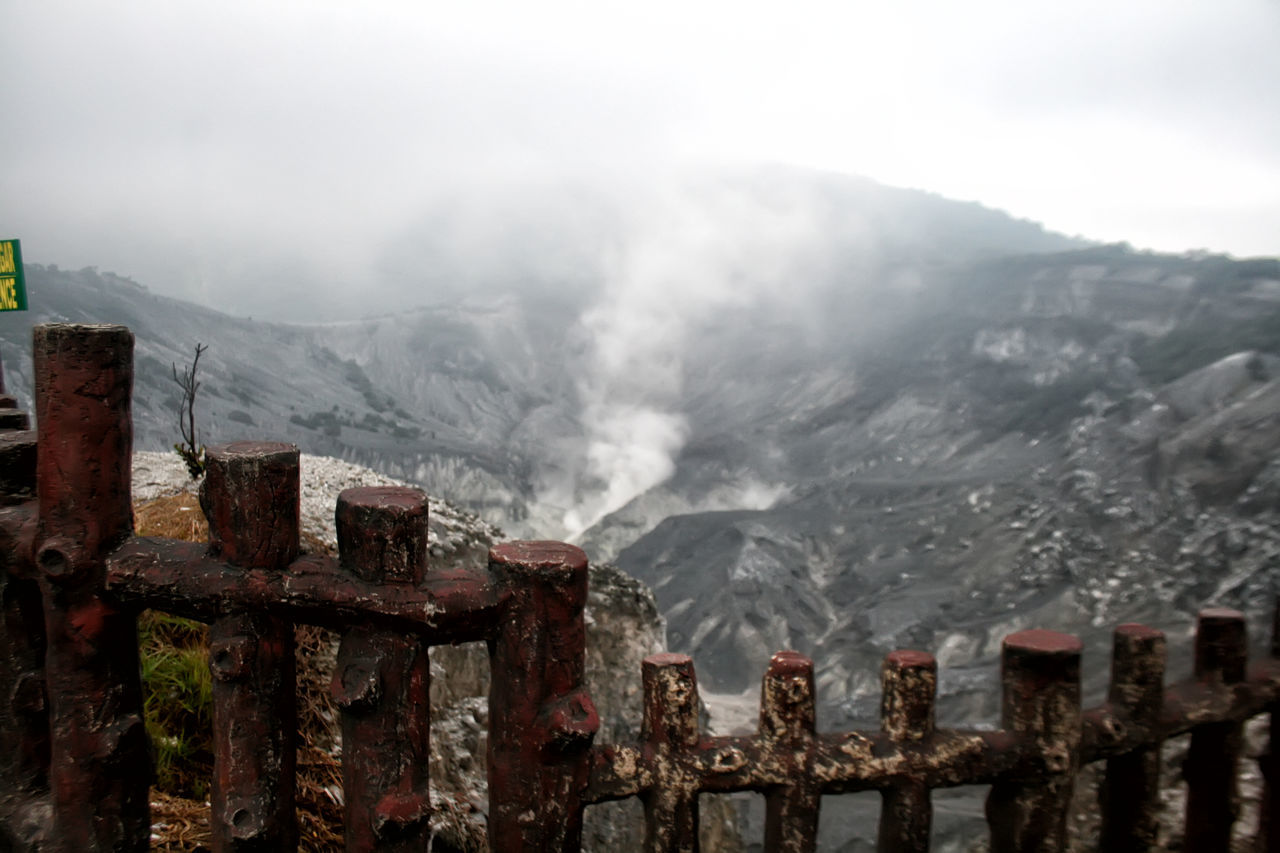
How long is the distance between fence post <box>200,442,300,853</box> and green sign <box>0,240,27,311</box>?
4.02 metres

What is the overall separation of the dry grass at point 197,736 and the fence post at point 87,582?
2.05 feet

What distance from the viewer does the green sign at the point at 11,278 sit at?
5.13 metres

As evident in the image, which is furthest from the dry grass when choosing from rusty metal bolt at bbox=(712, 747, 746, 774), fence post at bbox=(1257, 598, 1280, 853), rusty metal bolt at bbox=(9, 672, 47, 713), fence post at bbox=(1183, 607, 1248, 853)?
fence post at bbox=(1257, 598, 1280, 853)

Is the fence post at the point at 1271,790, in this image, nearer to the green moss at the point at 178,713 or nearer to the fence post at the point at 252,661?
the fence post at the point at 252,661

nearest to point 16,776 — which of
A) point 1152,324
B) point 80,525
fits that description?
point 80,525

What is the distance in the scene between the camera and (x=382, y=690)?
7.36 ft

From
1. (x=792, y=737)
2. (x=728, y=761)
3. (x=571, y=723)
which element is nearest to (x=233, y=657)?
(x=571, y=723)

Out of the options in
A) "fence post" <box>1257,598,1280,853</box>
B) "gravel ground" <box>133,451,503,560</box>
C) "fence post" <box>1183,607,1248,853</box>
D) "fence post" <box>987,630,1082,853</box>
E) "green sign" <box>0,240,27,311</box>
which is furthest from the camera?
"gravel ground" <box>133,451,503,560</box>

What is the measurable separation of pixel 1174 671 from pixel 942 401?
19657 mm

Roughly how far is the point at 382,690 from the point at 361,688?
6cm

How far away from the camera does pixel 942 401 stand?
30.5 m

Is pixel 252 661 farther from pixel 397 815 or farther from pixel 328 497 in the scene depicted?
pixel 328 497

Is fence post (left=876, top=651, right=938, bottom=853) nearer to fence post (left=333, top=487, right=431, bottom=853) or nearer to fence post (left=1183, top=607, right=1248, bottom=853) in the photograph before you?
fence post (left=1183, top=607, right=1248, bottom=853)

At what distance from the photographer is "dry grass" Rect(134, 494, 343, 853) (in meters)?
3.16
